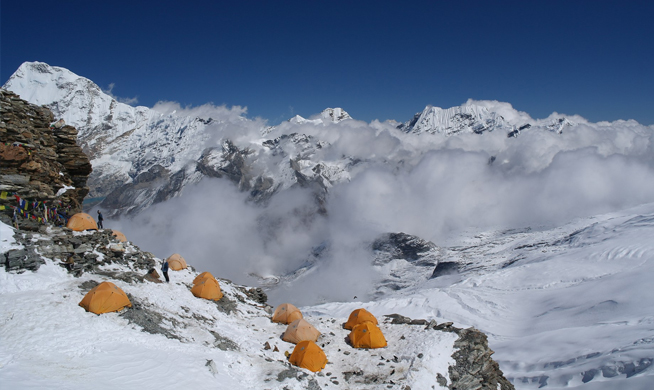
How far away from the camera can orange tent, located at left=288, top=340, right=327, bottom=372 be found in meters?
26.8

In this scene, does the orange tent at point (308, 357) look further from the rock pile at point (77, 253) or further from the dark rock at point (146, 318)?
the rock pile at point (77, 253)

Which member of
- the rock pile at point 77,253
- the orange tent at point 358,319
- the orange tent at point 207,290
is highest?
the rock pile at point 77,253

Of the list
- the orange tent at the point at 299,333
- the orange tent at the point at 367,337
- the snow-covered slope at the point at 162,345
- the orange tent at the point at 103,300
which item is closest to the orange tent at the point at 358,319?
the snow-covered slope at the point at 162,345

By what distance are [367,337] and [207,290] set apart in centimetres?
1647

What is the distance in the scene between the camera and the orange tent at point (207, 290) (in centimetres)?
3472

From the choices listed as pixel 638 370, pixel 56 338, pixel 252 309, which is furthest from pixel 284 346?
pixel 638 370

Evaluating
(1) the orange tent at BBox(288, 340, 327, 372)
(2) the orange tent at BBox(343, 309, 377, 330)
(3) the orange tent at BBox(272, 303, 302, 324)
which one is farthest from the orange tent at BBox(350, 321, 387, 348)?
(3) the orange tent at BBox(272, 303, 302, 324)

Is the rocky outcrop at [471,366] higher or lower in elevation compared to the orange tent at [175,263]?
lower

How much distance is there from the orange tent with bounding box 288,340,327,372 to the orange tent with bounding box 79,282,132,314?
43.1 feet

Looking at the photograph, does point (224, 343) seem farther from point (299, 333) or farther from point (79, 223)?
point (79, 223)

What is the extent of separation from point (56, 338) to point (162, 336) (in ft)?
18.6

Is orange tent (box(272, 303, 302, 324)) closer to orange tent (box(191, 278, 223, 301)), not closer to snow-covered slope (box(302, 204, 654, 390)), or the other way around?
orange tent (box(191, 278, 223, 301))

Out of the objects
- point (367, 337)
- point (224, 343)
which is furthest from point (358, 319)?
point (224, 343)

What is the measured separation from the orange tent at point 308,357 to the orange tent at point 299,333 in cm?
307
